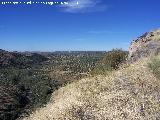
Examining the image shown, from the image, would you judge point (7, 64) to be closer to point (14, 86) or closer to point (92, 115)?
point (14, 86)

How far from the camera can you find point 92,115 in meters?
15.5

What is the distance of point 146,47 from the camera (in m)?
28.5

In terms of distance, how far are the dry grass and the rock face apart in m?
6.45

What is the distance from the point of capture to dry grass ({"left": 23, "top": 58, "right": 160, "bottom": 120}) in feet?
49.6

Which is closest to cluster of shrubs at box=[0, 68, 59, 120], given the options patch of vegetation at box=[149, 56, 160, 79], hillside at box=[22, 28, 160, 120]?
patch of vegetation at box=[149, 56, 160, 79]

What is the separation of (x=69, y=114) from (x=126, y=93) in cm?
363

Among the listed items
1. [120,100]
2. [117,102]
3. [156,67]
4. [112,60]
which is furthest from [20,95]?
[117,102]

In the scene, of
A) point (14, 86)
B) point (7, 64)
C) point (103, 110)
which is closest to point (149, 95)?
point (103, 110)

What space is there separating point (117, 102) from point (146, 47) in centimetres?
1282

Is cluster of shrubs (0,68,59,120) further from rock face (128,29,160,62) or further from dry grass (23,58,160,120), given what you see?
dry grass (23,58,160,120)

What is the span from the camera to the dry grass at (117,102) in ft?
49.6

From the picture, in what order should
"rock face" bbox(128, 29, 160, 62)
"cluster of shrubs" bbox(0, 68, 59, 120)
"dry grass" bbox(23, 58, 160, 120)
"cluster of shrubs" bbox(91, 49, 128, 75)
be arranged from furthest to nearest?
"cluster of shrubs" bbox(0, 68, 59, 120)
"cluster of shrubs" bbox(91, 49, 128, 75)
"rock face" bbox(128, 29, 160, 62)
"dry grass" bbox(23, 58, 160, 120)

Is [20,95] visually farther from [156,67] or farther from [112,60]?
[156,67]

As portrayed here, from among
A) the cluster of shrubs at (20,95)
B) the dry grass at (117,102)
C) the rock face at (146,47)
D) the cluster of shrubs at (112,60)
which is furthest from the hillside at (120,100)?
the cluster of shrubs at (20,95)
